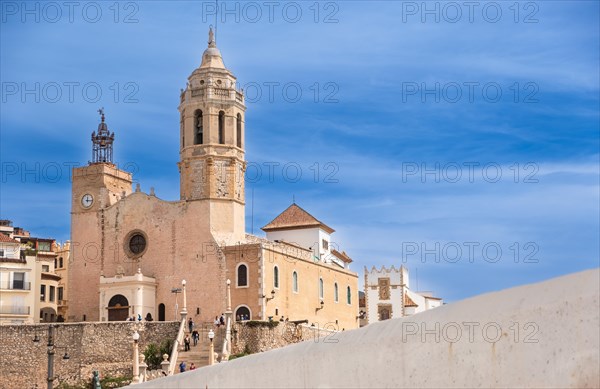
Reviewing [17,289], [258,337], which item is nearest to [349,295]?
[258,337]

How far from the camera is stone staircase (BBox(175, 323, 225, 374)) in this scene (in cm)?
4019

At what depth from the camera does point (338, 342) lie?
5133mm

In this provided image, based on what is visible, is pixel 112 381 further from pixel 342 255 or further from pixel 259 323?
pixel 342 255

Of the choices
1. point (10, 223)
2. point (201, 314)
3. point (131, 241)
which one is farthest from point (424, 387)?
point (10, 223)

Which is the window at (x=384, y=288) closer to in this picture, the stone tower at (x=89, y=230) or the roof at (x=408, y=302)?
the roof at (x=408, y=302)

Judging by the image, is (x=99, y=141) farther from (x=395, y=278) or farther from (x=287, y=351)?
(x=287, y=351)

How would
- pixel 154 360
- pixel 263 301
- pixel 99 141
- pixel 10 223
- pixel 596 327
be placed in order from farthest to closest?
pixel 10 223
pixel 99 141
pixel 263 301
pixel 154 360
pixel 596 327

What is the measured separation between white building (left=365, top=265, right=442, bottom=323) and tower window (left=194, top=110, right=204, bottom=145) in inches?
1169

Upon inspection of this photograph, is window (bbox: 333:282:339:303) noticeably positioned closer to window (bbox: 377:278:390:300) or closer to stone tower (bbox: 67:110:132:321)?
stone tower (bbox: 67:110:132:321)

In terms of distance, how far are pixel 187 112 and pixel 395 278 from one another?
31.5m

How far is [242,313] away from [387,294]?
31.0m

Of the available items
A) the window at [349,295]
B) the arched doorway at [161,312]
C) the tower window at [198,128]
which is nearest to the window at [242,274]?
the arched doorway at [161,312]

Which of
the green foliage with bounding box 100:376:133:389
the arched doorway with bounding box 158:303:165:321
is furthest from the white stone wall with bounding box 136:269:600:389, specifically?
the arched doorway with bounding box 158:303:165:321

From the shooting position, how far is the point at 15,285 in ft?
171
